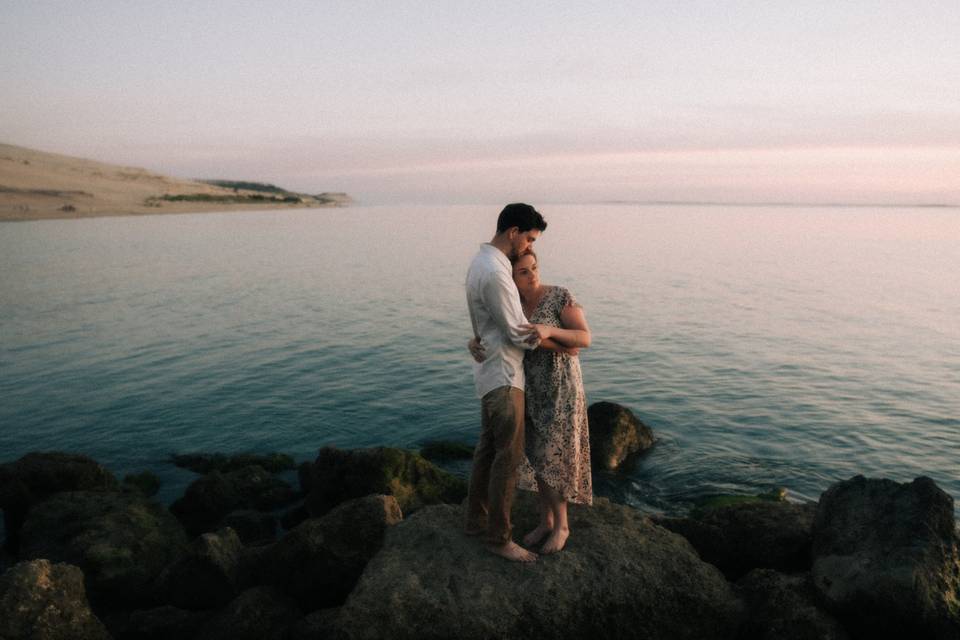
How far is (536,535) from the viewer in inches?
279

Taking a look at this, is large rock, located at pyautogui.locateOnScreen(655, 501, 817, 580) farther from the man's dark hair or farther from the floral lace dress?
the man's dark hair

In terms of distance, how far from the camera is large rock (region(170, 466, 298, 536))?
1220cm

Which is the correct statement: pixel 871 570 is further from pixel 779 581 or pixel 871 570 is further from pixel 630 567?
pixel 630 567

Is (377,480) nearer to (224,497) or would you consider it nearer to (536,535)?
(224,497)

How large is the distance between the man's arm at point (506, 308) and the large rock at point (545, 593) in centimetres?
239

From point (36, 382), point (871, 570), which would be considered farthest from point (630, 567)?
point (36, 382)

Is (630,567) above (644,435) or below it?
above

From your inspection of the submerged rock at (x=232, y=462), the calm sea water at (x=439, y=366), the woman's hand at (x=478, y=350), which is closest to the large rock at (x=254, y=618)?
the woman's hand at (x=478, y=350)

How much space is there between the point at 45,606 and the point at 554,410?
18.3 ft

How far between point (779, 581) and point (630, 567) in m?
1.65

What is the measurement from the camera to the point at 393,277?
→ 50.9 metres

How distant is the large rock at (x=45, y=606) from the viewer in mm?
6609

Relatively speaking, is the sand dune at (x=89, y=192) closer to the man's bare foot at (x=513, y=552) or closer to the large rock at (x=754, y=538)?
the man's bare foot at (x=513, y=552)

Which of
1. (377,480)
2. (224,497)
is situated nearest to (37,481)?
(224,497)
